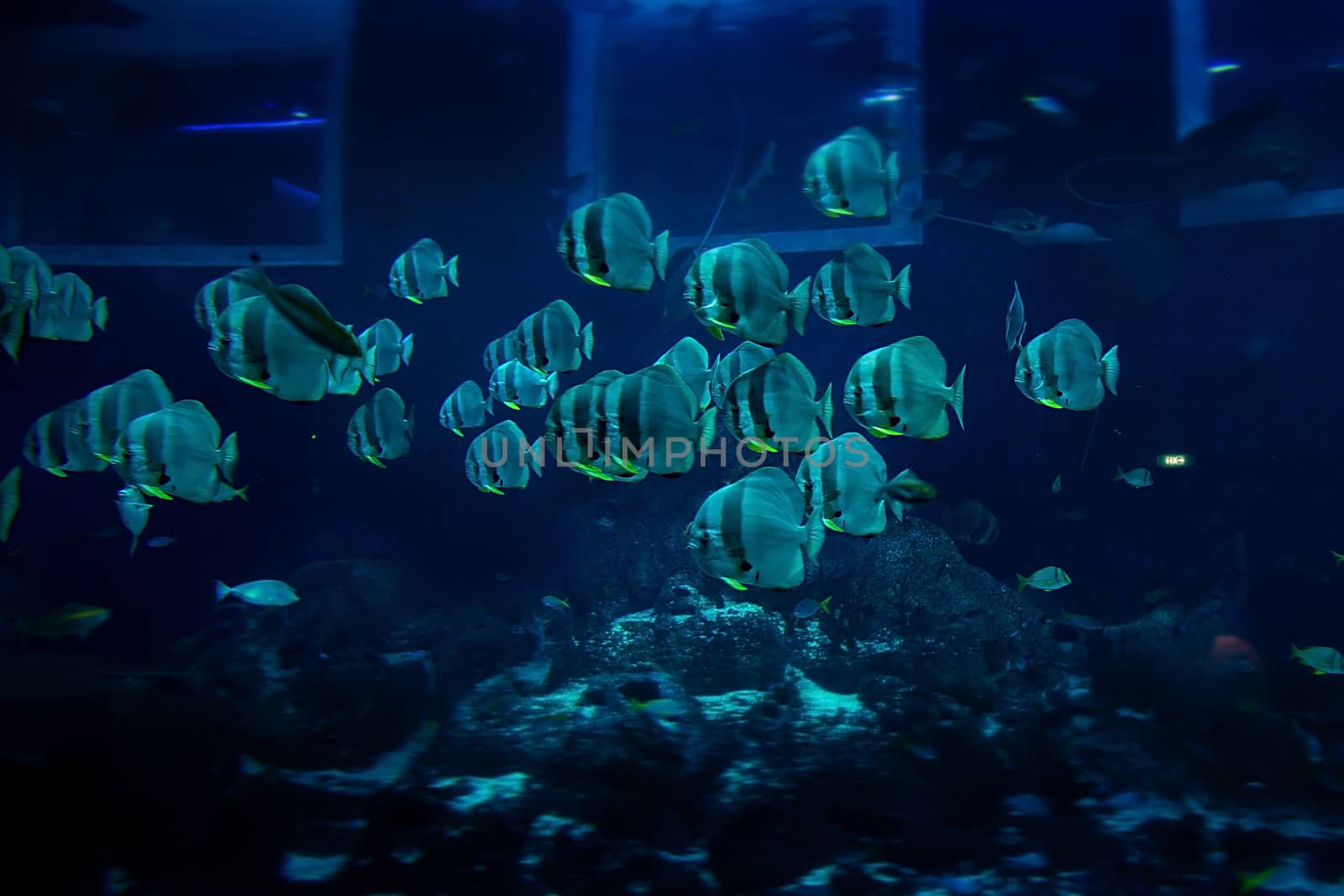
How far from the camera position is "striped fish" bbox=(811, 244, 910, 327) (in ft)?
12.5

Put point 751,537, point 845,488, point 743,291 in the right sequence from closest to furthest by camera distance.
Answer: point 751,537, point 743,291, point 845,488

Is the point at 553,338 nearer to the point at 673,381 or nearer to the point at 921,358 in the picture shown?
the point at 673,381

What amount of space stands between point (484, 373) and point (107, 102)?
7.88 m

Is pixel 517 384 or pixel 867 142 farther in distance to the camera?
pixel 517 384

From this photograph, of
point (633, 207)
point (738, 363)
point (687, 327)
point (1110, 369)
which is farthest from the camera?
point (687, 327)

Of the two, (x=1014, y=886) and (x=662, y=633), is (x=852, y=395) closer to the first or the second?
(x=1014, y=886)

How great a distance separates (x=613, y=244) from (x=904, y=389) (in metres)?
1.67

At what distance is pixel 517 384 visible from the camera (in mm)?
6492

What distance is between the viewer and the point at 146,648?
372 inches

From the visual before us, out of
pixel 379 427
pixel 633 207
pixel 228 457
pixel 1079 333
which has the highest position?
pixel 633 207

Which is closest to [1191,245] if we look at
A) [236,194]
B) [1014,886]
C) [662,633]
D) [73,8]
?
[662,633]

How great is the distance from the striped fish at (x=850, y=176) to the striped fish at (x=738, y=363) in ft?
3.35

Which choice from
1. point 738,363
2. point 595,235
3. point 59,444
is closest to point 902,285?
point 738,363

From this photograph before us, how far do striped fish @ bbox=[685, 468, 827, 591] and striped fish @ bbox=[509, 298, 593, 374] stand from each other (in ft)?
7.43
